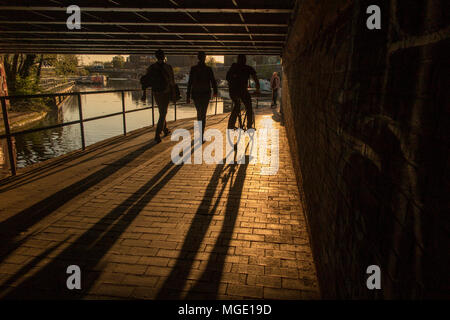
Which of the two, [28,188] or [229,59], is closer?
[28,188]

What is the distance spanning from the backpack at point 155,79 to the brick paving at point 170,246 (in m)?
3.34

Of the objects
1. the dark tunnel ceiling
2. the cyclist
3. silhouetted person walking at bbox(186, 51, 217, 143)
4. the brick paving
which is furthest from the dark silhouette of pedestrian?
the brick paving

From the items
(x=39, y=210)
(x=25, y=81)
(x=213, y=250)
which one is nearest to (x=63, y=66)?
(x=25, y=81)

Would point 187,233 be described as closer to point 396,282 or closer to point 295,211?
point 295,211

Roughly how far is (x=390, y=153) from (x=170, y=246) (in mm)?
2419

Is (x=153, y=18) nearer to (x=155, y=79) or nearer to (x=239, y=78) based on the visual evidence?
(x=155, y=79)

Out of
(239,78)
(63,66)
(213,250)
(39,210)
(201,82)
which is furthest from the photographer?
(63,66)

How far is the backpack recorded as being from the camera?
724 cm

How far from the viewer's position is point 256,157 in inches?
256

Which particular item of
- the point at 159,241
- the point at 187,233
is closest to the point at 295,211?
the point at 187,233

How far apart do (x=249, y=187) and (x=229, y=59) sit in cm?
9230

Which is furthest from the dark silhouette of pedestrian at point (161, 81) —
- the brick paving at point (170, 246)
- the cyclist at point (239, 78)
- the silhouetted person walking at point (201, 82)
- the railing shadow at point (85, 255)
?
the railing shadow at point (85, 255)

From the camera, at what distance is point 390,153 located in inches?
45.4

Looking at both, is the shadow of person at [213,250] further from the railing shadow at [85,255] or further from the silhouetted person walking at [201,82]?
the silhouetted person walking at [201,82]
